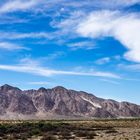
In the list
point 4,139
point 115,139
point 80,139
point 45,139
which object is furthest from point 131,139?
point 4,139

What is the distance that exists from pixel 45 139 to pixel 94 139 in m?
6.47

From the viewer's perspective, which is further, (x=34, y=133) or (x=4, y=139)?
(x=34, y=133)

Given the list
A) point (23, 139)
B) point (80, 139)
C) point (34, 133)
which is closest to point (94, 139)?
point (80, 139)

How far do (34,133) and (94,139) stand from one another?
12642 mm

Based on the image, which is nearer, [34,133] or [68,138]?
[68,138]

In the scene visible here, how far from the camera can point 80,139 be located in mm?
48344

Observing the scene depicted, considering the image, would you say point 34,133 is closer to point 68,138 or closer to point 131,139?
point 68,138

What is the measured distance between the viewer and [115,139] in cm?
4784

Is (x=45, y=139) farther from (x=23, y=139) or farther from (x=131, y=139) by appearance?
(x=131, y=139)

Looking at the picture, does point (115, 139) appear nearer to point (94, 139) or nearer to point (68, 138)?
point (94, 139)

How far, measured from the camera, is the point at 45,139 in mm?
46656

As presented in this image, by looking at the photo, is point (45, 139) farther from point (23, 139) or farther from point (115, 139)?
point (115, 139)

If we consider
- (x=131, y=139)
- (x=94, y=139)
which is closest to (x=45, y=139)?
(x=94, y=139)

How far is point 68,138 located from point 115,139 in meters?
6.14
